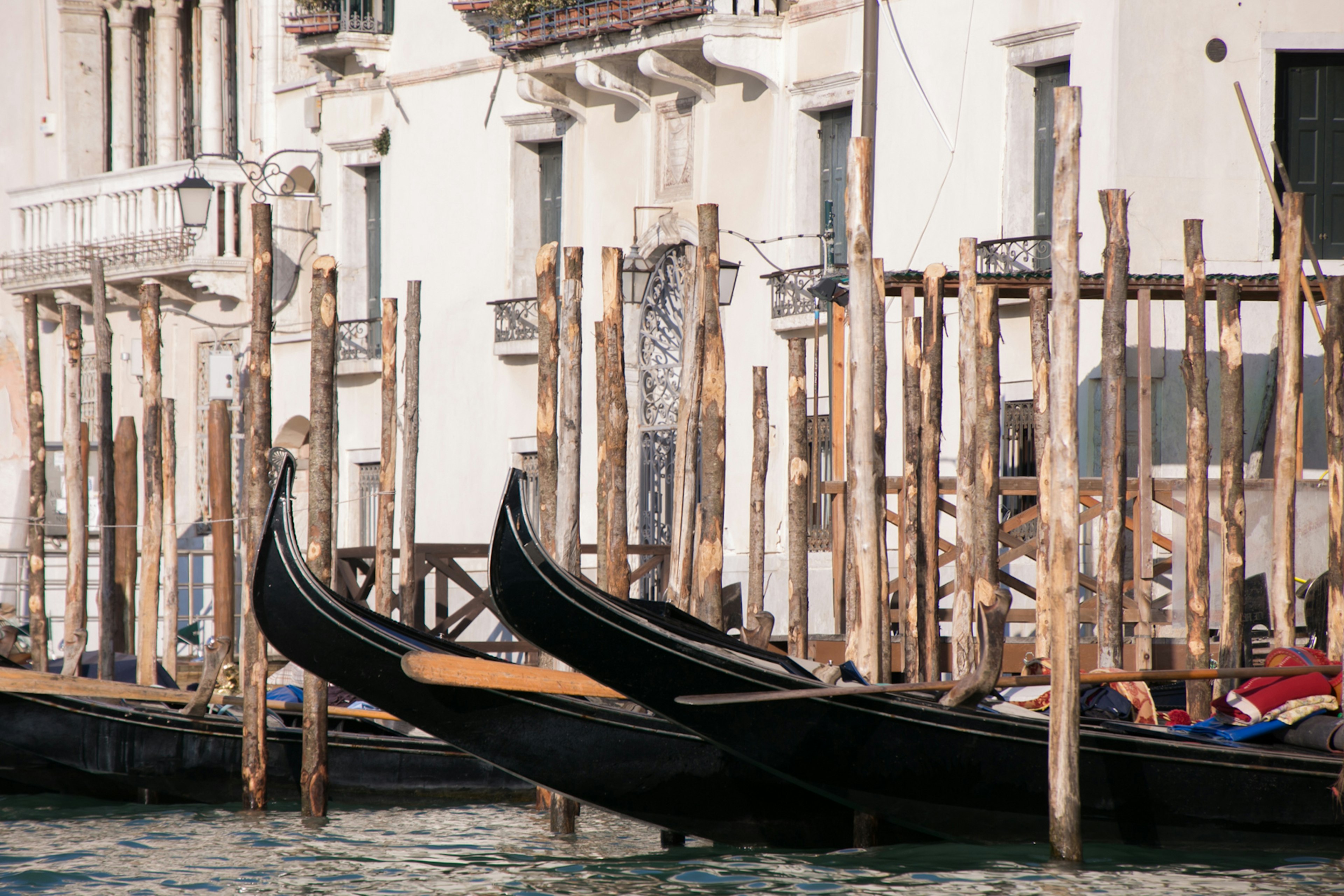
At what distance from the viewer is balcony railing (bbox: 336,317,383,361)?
16.3 m

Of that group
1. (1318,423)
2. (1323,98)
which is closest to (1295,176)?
(1323,98)

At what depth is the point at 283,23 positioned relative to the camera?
16766 millimetres

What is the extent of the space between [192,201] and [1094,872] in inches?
381

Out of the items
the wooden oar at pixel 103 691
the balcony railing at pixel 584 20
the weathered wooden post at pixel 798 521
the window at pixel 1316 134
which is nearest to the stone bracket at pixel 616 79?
the balcony railing at pixel 584 20

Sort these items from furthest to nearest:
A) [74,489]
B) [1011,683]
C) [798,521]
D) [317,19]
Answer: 1. [317,19]
2. [74,489]
3. [798,521]
4. [1011,683]

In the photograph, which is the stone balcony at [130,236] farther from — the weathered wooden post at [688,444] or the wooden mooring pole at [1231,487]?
the wooden mooring pole at [1231,487]

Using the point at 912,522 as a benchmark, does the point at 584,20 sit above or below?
above

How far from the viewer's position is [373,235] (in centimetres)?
1691

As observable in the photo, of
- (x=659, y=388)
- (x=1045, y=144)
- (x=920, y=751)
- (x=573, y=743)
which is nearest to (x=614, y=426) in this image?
(x=573, y=743)

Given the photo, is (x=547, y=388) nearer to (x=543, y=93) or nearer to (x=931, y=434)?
(x=931, y=434)

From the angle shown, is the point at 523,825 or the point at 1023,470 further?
the point at 1023,470

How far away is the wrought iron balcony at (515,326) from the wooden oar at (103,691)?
19.4 feet

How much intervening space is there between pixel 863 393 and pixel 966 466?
159 cm

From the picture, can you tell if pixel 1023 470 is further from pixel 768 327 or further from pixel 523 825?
pixel 523 825
